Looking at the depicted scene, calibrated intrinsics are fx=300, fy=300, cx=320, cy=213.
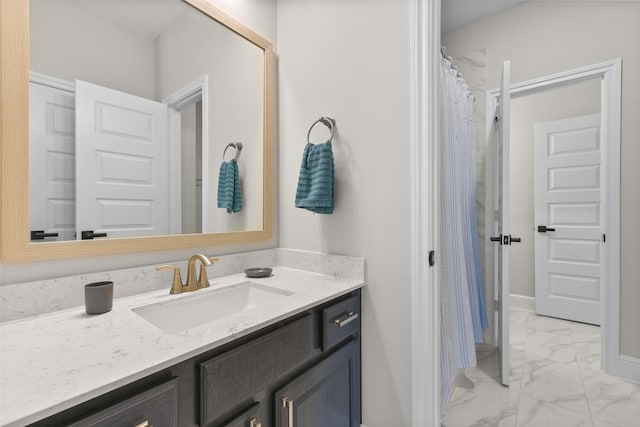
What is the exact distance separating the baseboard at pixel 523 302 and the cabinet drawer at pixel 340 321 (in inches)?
114

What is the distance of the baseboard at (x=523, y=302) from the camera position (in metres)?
3.24

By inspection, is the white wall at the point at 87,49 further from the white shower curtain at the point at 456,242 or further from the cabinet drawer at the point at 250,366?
the white shower curtain at the point at 456,242

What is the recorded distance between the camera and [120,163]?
3.61 ft

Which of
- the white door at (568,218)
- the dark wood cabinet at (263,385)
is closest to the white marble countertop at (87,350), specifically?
the dark wood cabinet at (263,385)

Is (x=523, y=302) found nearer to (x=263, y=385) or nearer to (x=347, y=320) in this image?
(x=347, y=320)

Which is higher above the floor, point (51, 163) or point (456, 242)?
point (51, 163)

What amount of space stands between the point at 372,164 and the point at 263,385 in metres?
0.94

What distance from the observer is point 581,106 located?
9.74 ft

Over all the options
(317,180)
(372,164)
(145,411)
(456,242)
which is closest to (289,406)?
(145,411)

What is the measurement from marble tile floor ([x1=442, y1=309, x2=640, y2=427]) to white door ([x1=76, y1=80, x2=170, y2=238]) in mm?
1749

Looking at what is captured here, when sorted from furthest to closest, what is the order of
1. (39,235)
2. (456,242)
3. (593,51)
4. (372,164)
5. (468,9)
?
1. (468,9)
2. (593,51)
3. (456,242)
4. (372,164)
5. (39,235)

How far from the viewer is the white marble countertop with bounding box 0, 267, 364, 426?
52 cm

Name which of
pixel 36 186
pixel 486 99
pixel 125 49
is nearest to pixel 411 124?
pixel 125 49

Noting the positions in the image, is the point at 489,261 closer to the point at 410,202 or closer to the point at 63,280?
the point at 410,202
